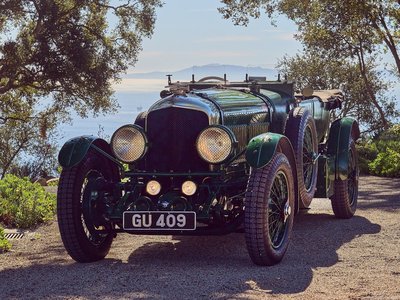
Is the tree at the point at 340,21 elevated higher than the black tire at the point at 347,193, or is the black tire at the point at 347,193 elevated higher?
the tree at the point at 340,21

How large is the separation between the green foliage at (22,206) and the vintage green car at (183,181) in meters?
2.24

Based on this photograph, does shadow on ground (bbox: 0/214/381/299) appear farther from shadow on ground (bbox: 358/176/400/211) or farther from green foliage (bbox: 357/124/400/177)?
green foliage (bbox: 357/124/400/177)

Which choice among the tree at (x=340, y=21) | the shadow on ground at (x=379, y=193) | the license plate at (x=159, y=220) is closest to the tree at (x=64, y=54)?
the tree at (x=340, y=21)

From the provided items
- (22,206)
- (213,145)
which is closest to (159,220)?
(213,145)

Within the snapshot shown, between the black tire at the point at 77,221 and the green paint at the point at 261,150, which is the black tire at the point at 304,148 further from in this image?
the black tire at the point at 77,221

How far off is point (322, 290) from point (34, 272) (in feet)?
8.22

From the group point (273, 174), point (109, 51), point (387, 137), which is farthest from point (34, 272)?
point (109, 51)

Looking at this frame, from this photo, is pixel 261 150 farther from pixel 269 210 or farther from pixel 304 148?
pixel 304 148

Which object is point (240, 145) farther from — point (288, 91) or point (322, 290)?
point (322, 290)

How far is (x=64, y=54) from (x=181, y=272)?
56.7ft

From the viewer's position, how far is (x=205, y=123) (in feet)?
23.6

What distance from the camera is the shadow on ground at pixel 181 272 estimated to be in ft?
19.0

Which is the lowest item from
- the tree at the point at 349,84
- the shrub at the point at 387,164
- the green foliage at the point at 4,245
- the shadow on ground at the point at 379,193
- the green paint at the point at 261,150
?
the green foliage at the point at 4,245

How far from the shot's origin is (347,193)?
31.6 feet
